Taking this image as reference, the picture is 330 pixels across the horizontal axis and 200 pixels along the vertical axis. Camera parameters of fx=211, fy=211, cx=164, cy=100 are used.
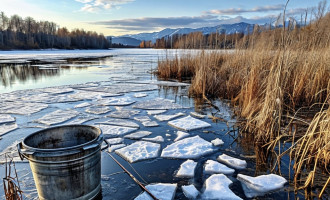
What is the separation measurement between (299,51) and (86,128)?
388cm

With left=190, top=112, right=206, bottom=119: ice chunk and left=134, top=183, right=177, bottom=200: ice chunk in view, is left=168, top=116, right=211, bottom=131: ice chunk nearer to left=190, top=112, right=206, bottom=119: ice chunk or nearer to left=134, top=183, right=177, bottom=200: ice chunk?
left=190, top=112, right=206, bottom=119: ice chunk

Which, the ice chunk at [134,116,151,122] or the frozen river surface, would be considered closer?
the frozen river surface

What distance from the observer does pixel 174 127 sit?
3580mm

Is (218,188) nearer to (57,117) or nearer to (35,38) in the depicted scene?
(57,117)

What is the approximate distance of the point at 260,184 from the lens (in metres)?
1.98

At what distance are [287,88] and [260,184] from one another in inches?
107

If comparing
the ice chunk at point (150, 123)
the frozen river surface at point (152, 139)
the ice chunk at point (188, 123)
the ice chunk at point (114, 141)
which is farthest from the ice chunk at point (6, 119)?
the ice chunk at point (188, 123)

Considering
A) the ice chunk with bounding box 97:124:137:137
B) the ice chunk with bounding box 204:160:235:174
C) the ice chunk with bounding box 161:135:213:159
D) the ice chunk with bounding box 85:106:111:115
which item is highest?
the ice chunk with bounding box 85:106:111:115

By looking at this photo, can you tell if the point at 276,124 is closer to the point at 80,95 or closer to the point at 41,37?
the point at 80,95

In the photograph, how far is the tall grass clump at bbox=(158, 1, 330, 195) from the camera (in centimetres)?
228

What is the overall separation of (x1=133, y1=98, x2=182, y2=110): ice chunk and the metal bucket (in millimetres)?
2927

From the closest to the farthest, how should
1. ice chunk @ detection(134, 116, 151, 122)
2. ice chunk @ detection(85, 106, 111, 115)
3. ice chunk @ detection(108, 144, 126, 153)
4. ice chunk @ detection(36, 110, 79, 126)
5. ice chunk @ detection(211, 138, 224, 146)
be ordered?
ice chunk @ detection(108, 144, 126, 153), ice chunk @ detection(211, 138, 224, 146), ice chunk @ detection(36, 110, 79, 126), ice chunk @ detection(134, 116, 151, 122), ice chunk @ detection(85, 106, 111, 115)

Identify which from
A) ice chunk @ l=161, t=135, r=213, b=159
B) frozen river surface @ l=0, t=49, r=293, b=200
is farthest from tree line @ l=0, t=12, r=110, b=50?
ice chunk @ l=161, t=135, r=213, b=159

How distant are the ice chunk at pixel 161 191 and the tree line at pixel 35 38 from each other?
41415 millimetres
